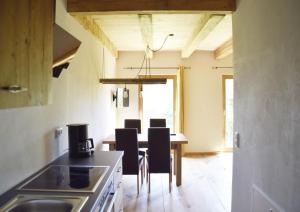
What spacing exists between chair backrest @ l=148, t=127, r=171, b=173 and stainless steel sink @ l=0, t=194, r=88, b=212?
2.43m

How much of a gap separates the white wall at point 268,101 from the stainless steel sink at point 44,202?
1.21 metres

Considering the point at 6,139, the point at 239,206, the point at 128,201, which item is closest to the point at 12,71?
the point at 6,139

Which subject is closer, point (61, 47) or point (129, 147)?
point (61, 47)

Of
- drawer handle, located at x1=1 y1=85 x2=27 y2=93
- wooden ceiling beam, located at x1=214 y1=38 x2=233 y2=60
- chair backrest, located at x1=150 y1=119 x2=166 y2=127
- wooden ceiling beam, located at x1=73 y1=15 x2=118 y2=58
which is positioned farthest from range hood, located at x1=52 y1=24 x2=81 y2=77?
wooden ceiling beam, located at x1=214 y1=38 x2=233 y2=60

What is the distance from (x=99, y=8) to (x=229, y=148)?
5.06 metres

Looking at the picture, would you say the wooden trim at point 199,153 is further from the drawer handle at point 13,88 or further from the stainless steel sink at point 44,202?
the drawer handle at point 13,88

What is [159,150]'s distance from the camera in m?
3.88

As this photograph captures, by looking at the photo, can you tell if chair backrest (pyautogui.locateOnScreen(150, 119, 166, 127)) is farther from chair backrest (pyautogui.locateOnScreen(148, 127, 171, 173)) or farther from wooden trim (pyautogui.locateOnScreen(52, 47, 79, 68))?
wooden trim (pyautogui.locateOnScreen(52, 47, 79, 68))

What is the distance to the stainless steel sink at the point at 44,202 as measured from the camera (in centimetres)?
140

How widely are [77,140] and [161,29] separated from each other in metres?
2.39

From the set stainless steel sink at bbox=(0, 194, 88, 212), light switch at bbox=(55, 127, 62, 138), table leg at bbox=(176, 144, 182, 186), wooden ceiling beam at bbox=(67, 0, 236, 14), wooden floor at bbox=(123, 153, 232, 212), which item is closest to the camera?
stainless steel sink at bbox=(0, 194, 88, 212)

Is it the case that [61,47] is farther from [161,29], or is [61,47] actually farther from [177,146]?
[177,146]

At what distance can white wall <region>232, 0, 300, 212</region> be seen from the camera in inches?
58.2

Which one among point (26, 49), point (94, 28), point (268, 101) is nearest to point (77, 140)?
point (26, 49)
